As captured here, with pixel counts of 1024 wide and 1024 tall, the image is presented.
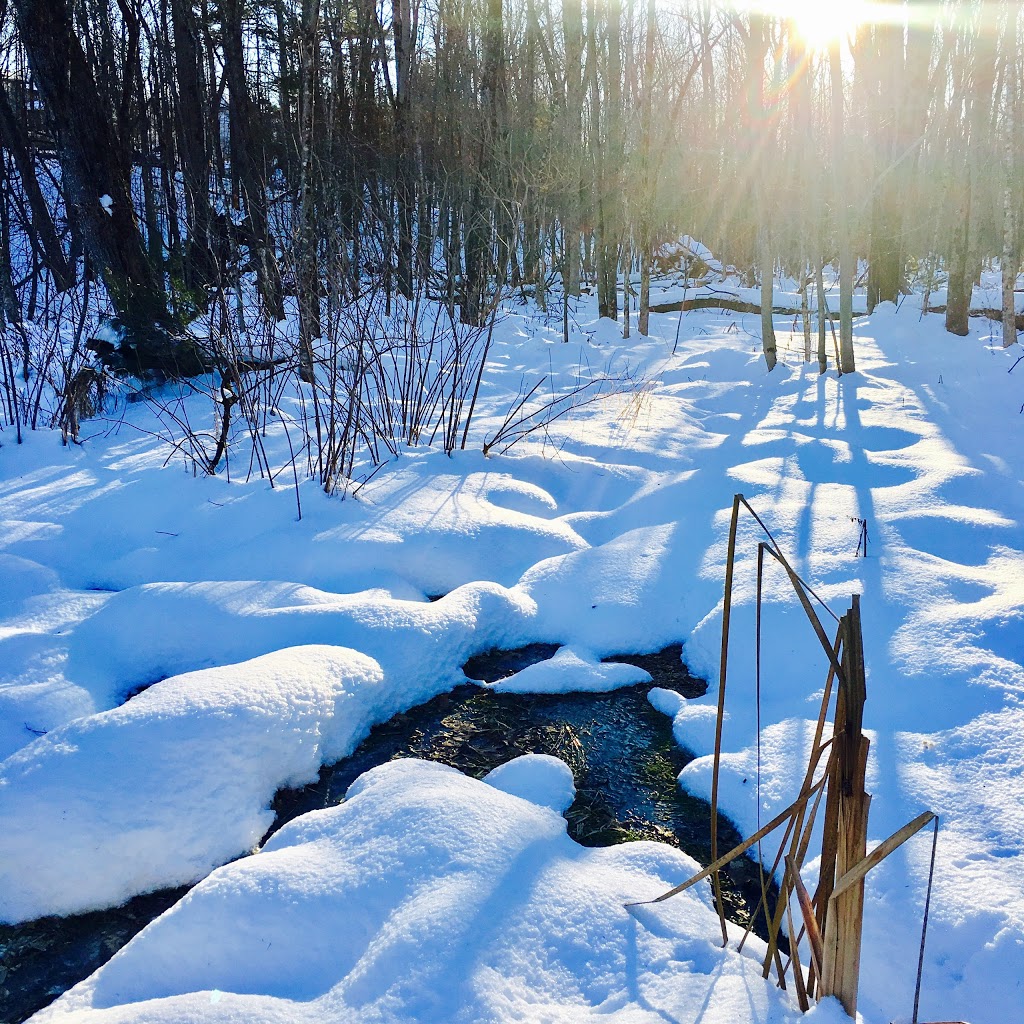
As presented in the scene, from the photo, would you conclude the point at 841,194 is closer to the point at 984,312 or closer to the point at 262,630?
the point at 984,312

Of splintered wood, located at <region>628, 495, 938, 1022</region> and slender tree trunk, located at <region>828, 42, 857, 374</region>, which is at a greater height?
slender tree trunk, located at <region>828, 42, 857, 374</region>

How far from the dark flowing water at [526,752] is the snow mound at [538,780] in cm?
4

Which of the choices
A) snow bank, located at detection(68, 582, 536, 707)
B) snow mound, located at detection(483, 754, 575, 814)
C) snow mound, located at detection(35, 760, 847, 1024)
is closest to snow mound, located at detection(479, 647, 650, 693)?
snow bank, located at detection(68, 582, 536, 707)

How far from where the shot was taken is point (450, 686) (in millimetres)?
2279

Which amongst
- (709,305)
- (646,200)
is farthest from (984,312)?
(646,200)

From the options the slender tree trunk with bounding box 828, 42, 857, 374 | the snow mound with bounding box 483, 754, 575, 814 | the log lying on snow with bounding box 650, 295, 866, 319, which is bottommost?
the snow mound with bounding box 483, 754, 575, 814

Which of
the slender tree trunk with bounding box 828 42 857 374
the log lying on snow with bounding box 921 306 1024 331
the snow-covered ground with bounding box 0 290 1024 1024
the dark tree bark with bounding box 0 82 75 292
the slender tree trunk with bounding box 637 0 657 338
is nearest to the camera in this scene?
the snow-covered ground with bounding box 0 290 1024 1024

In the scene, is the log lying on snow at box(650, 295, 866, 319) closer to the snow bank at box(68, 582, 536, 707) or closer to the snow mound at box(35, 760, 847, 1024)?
the snow bank at box(68, 582, 536, 707)

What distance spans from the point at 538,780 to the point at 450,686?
56cm

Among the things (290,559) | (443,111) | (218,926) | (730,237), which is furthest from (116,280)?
(730,237)

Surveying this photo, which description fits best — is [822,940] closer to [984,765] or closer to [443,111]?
[984,765]

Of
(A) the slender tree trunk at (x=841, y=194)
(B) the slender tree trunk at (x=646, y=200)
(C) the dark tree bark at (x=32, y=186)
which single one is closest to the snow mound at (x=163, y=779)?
(A) the slender tree trunk at (x=841, y=194)

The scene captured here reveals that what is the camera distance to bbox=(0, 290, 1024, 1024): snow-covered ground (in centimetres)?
120

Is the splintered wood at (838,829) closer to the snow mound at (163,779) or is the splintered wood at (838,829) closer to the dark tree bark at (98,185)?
the snow mound at (163,779)
